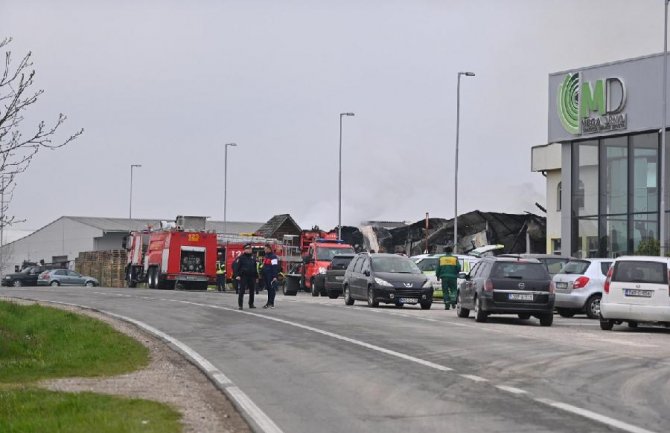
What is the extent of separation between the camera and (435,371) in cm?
1571

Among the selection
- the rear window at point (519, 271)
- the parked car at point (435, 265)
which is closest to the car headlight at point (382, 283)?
the rear window at point (519, 271)

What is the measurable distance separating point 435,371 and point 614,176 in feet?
107

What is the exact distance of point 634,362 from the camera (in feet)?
57.2

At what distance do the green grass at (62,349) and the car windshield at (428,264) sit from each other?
16.2 meters

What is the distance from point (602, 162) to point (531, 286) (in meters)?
21.5

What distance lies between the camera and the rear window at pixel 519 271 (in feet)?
90.4

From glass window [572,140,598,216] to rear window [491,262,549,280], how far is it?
801 inches

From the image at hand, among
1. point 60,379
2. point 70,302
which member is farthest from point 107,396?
point 70,302

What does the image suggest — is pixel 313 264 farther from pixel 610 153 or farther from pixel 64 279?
pixel 64 279

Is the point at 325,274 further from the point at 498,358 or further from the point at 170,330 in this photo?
the point at 498,358

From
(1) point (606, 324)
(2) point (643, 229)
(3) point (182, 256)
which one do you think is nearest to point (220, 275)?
(3) point (182, 256)

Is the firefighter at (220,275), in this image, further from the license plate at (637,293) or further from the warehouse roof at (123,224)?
the warehouse roof at (123,224)

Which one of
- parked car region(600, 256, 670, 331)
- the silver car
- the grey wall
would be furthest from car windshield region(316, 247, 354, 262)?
parked car region(600, 256, 670, 331)

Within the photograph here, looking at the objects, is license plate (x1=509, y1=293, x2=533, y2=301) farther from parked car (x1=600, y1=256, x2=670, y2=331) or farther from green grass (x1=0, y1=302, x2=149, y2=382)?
green grass (x1=0, y1=302, x2=149, y2=382)
